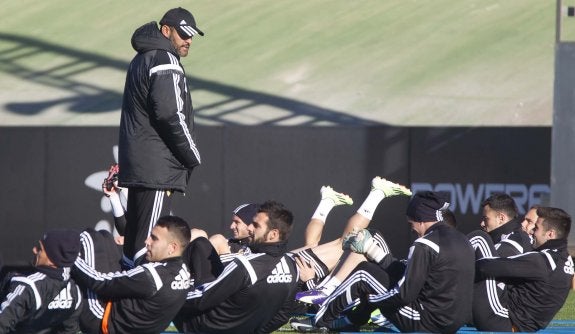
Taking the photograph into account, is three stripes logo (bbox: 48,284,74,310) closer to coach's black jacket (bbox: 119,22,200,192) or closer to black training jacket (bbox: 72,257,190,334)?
black training jacket (bbox: 72,257,190,334)

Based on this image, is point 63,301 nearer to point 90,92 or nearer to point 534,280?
point 534,280

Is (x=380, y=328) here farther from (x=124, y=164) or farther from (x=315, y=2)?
(x=315, y=2)

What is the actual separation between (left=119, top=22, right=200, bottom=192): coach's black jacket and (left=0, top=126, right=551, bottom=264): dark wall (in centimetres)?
649

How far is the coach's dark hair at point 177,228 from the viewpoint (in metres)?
6.85

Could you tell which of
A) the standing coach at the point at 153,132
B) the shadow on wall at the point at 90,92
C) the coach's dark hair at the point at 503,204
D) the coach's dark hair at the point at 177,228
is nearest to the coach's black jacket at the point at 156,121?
the standing coach at the point at 153,132

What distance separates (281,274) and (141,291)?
101 cm

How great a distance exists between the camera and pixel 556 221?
26.8 ft

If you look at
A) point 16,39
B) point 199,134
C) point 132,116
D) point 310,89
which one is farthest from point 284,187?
point 16,39

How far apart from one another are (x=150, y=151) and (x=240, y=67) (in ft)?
41.0

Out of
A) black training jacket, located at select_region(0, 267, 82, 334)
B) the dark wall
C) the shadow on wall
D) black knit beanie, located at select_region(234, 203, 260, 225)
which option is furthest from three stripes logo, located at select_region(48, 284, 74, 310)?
the shadow on wall

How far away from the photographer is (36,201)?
547 inches

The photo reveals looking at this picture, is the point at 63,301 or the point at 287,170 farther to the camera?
the point at 287,170

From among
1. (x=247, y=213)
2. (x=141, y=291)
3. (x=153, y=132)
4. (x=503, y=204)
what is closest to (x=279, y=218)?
(x=247, y=213)

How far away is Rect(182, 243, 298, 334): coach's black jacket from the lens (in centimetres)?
730
